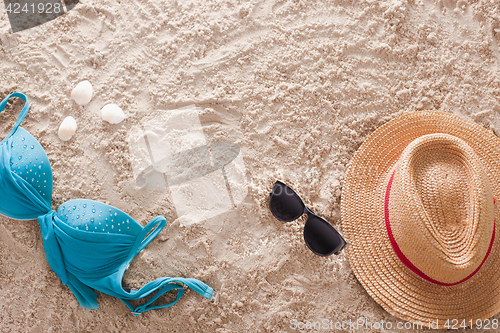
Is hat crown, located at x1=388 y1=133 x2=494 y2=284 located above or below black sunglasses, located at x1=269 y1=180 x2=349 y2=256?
above

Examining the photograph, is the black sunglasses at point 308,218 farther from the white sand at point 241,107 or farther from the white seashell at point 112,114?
the white seashell at point 112,114

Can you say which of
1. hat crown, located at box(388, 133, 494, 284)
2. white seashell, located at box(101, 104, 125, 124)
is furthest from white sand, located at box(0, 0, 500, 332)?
hat crown, located at box(388, 133, 494, 284)

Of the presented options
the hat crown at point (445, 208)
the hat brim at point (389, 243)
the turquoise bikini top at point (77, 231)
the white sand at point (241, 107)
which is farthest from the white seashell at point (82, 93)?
the hat crown at point (445, 208)

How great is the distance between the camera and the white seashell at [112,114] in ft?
5.36

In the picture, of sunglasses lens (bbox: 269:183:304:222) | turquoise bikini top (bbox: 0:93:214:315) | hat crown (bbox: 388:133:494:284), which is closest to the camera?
hat crown (bbox: 388:133:494:284)

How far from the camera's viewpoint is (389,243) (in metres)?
1.48

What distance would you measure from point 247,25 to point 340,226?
1.18 m

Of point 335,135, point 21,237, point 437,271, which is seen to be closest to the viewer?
point 437,271

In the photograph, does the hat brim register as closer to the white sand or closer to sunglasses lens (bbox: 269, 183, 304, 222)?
the white sand

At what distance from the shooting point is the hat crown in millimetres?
1251

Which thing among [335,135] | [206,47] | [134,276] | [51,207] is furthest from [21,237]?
[335,135]

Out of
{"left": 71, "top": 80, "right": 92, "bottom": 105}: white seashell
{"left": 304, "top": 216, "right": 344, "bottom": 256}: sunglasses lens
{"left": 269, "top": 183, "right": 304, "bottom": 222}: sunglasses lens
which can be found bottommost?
{"left": 304, "top": 216, "right": 344, "bottom": 256}: sunglasses lens

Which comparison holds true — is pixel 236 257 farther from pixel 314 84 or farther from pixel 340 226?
pixel 314 84

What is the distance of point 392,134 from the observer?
162 cm
